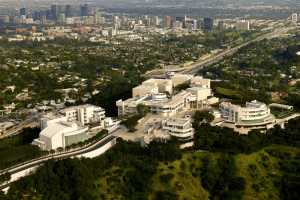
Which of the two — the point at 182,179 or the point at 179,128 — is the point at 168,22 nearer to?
the point at 179,128

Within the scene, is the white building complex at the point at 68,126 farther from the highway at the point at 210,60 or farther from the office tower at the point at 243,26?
the office tower at the point at 243,26

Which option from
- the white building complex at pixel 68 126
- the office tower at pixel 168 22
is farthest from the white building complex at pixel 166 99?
the office tower at pixel 168 22

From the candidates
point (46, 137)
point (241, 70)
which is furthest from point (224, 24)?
point (46, 137)

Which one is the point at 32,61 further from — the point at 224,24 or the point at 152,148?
the point at 224,24

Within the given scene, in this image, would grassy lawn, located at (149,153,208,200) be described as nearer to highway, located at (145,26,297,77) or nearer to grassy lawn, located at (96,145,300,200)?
grassy lawn, located at (96,145,300,200)

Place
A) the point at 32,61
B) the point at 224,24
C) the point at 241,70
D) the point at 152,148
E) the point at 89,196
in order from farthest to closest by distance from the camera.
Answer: the point at 224,24
the point at 32,61
the point at 241,70
the point at 152,148
the point at 89,196

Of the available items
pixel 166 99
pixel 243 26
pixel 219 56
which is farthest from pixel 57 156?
pixel 243 26
